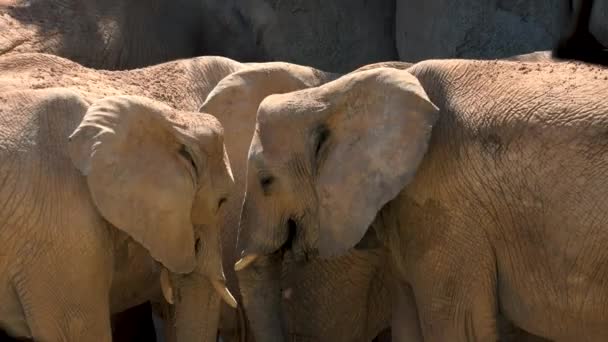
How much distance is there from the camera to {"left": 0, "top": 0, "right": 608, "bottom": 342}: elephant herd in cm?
495

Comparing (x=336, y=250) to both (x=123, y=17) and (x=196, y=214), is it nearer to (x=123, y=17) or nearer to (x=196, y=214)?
(x=196, y=214)

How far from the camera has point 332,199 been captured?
5.23 m

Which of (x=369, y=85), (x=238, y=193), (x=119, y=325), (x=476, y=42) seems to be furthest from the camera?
(x=476, y=42)

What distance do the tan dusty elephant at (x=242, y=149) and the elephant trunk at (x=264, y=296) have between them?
0.26 m

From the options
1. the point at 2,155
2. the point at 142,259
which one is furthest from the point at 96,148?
the point at 142,259

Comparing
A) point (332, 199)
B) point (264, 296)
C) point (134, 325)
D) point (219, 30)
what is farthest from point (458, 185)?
point (219, 30)

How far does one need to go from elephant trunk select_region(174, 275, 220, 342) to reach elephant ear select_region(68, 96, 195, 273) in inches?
7.4

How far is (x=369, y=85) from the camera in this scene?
521cm

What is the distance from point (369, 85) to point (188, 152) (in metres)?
0.65

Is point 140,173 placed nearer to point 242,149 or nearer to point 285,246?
point 285,246

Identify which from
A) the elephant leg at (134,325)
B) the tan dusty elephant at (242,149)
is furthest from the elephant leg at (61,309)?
the elephant leg at (134,325)

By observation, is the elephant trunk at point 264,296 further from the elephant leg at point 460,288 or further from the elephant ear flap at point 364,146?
the elephant leg at point 460,288

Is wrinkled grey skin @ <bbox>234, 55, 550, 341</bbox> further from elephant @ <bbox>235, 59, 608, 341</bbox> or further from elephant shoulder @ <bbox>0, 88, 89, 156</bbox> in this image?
elephant shoulder @ <bbox>0, 88, 89, 156</bbox>

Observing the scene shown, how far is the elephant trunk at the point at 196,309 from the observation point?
5.59 m
